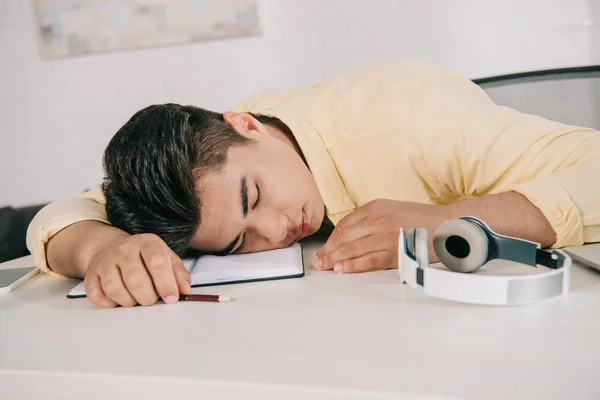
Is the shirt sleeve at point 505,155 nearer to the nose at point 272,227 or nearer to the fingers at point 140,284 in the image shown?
the nose at point 272,227

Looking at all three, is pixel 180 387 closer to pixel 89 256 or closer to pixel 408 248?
pixel 408 248

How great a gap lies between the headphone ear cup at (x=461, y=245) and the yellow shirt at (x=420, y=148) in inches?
6.2

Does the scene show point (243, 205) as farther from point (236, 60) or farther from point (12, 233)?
point (236, 60)

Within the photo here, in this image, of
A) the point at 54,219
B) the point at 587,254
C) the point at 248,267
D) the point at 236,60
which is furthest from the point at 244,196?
the point at 236,60

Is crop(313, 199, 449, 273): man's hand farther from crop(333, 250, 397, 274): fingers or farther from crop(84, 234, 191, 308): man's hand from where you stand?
crop(84, 234, 191, 308): man's hand

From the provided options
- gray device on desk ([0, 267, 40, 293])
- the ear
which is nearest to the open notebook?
gray device on desk ([0, 267, 40, 293])

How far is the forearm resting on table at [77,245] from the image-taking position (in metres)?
0.71

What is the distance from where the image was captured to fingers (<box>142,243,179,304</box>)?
56 centimetres

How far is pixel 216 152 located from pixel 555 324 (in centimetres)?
51

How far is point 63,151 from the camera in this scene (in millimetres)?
1931

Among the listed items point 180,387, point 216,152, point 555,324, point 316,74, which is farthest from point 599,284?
point 316,74

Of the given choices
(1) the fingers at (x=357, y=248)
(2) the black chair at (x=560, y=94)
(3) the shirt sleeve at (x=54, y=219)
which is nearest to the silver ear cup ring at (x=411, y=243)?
(1) the fingers at (x=357, y=248)

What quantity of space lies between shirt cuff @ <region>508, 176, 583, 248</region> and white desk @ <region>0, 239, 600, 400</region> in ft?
0.25

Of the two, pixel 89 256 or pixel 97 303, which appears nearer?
pixel 97 303
